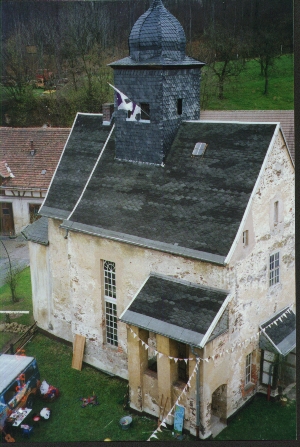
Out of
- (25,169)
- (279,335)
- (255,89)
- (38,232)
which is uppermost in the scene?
(255,89)

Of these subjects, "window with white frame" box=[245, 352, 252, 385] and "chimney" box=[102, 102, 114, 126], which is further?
"chimney" box=[102, 102, 114, 126]

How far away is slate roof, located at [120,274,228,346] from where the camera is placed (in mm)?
17031

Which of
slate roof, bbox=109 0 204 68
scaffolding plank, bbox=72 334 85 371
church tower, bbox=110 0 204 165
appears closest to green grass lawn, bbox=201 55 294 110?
church tower, bbox=110 0 204 165

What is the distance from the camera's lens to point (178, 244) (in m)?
18.3

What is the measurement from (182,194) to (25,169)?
49.0ft

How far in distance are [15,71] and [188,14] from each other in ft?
23.2

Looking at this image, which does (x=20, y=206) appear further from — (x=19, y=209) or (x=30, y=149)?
(x=30, y=149)

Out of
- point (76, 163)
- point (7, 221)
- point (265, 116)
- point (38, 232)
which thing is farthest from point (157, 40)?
point (7, 221)

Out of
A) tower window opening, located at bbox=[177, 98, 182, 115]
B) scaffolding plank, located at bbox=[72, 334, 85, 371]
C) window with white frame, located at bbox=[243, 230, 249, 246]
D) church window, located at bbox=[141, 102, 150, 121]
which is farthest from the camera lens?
scaffolding plank, located at bbox=[72, 334, 85, 371]

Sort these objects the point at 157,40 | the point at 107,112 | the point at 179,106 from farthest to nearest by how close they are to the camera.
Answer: the point at 107,112 < the point at 179,106 < the point at 157,40

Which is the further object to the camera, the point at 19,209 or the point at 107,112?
the point at 19,209

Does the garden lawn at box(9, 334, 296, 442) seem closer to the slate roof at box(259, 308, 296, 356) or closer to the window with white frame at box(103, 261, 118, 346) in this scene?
the window with white frame at box(103, 261, 118, 346)

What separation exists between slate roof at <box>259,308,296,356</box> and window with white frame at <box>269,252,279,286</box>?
4.31 ft

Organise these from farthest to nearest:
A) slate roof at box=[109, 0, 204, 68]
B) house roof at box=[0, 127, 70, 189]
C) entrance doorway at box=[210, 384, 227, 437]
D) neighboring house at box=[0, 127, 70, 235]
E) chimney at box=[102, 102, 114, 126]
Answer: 1. house roof at box=[0, 127, 70, 189]
2. neighboring house at box=[0, 127, 70, 235]
3. chimney at box=[102, 102, 114, 126]
4. slate roof at box=[109, 0, 204, 68]
5. entrance doorway at box=[210, 384, 227, 437]
